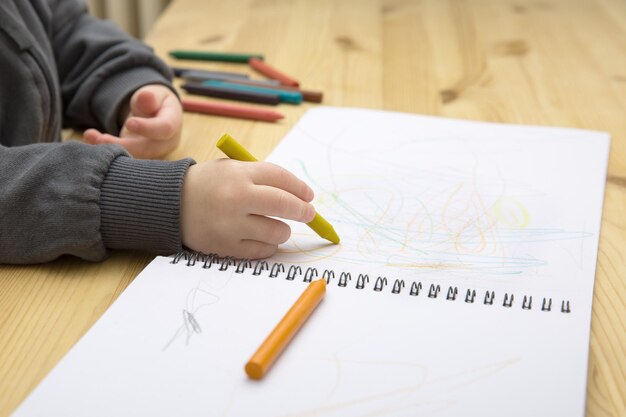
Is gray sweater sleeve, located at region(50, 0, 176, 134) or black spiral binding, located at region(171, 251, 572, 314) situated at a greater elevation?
black spiral binding, located at region(171, 251, 572, 314)

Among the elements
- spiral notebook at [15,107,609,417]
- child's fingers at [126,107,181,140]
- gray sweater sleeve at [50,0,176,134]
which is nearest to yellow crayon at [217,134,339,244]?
spiral notebook at [15,107,609,417]

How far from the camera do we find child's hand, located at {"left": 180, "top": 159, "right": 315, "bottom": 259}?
527 mm

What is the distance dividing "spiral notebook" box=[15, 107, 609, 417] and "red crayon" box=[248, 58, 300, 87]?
228mm

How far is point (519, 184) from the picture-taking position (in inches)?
25.8

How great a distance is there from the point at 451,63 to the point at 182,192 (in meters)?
0.57

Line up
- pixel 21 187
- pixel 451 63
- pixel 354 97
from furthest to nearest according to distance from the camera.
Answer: pixel 451 63
pixel 354 97
pixel 21 187

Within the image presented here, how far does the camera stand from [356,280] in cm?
50

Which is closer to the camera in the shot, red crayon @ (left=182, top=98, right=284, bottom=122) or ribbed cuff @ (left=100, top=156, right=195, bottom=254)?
ribbed cuff @ (left=100, top=156, right=195, bottom=254)

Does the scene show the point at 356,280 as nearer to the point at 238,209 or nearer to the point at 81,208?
the point at 238,209

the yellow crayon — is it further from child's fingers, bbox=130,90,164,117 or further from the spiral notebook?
child's fingers, bbox=130,90,164,117

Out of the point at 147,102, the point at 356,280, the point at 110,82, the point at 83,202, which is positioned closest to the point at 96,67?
the point at 110,82

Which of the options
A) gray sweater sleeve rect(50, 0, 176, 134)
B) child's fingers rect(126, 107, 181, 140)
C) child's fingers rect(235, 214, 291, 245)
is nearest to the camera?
child's fingers rect(235, 214, 291, 245)

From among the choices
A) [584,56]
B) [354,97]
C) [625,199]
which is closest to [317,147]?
[354,97]

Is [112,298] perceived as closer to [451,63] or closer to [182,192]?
[182,192]
